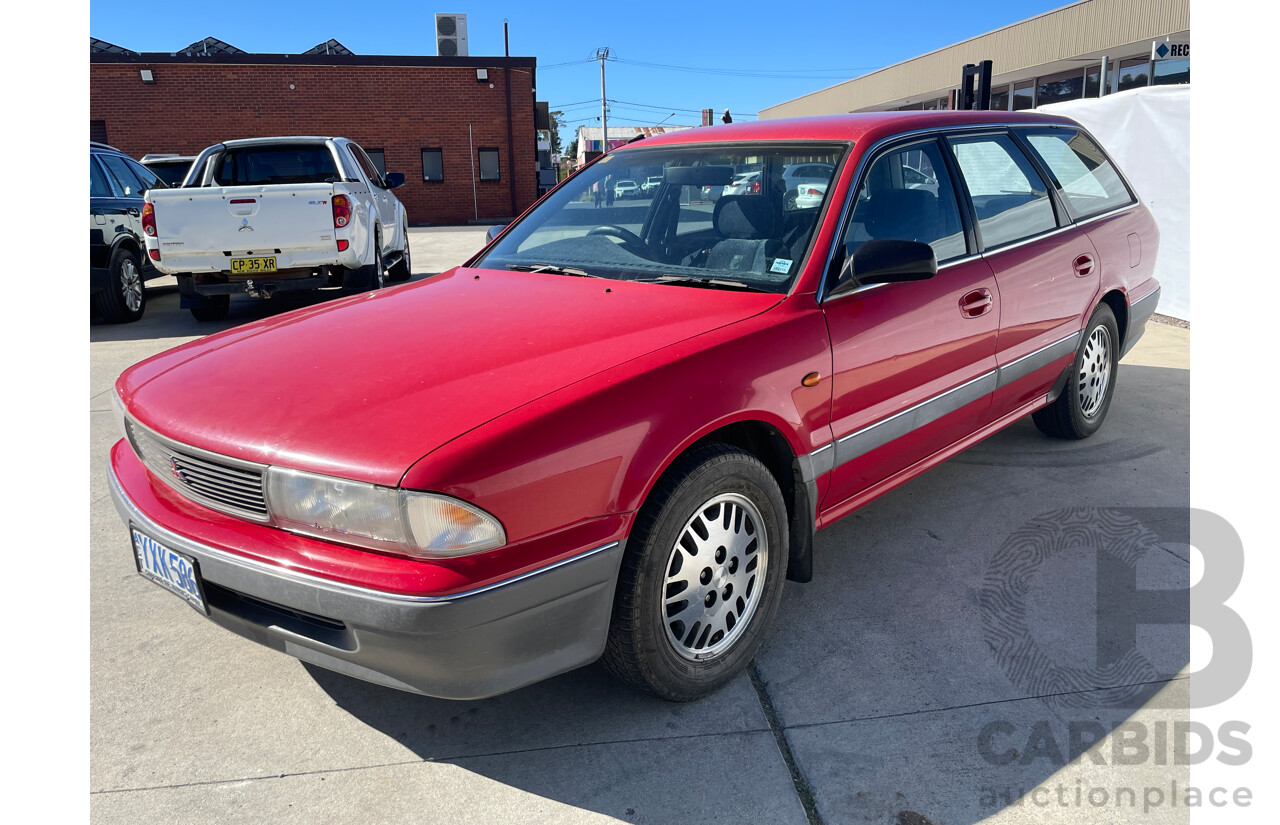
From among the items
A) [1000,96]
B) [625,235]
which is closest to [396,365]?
[625,235]

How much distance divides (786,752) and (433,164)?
25.9 metres

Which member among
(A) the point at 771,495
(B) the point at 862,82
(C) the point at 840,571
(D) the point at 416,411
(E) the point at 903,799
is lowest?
(E) the point at 903,799

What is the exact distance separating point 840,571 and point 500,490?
71.0 inches

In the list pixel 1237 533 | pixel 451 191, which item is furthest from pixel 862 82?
pixel 1237 533

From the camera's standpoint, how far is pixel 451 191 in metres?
26.1

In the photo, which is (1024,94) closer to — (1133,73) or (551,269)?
(1133,73)

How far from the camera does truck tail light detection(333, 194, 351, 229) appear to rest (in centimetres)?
772

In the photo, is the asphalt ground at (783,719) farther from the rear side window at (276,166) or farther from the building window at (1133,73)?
the building window at (1133,73)

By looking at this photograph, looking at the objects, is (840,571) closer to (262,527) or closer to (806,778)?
→ (806,778)

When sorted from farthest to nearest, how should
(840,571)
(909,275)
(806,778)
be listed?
(840,571), (909,275), (806,778)

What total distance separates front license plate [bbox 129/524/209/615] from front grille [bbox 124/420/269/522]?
150 millimetres

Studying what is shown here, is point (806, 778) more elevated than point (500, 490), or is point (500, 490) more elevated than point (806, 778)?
point (500, 490)

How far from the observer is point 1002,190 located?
12.8 ft

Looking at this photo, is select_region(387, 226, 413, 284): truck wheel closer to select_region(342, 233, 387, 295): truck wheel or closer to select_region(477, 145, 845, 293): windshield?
select_region(342, 233, 387, 295): truck wheel
